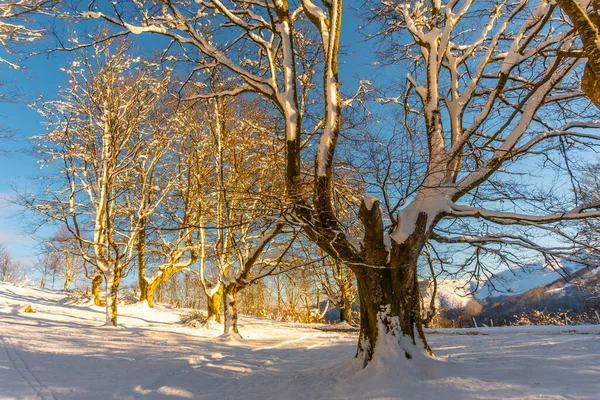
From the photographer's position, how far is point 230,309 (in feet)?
31.6

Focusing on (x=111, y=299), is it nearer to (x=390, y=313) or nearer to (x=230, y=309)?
(x=230, y=309)

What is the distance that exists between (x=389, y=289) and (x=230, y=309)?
6522mm

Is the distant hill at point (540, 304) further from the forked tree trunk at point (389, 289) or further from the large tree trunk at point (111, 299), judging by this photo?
the large tree trunk at point (111, 299)

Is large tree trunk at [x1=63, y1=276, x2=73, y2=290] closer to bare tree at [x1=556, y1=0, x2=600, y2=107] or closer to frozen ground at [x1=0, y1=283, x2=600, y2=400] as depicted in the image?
frozen ground at [x1=0, y1=283, x2=600, y2=400]

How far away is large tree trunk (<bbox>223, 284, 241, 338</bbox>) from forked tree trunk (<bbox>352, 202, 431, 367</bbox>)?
19.3ft

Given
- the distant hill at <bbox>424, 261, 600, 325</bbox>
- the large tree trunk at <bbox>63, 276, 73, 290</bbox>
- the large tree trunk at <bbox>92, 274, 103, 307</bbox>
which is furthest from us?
the large tree trunk at <bbox>63, 276, 73, 290</bbox>

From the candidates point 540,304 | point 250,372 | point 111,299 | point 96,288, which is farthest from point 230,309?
point 540,304

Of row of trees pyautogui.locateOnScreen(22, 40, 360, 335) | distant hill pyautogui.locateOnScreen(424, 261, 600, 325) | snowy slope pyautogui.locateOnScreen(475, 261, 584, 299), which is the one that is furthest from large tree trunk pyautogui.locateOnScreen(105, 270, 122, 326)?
distant hill pyautogui.locateOnScreen(424, 261, 600, 325)

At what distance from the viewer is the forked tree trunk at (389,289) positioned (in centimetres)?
416

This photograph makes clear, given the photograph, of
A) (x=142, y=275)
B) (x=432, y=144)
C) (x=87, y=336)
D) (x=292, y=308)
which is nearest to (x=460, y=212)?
(x=432, y=144)

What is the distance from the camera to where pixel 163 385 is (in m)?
4.35

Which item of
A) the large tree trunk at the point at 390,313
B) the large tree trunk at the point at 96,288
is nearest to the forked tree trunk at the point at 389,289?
the large tree trunk at the point at 390,313

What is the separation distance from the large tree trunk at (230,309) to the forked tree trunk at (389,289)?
5868 millimetres

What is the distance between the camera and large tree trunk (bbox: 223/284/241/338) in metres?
9.40
